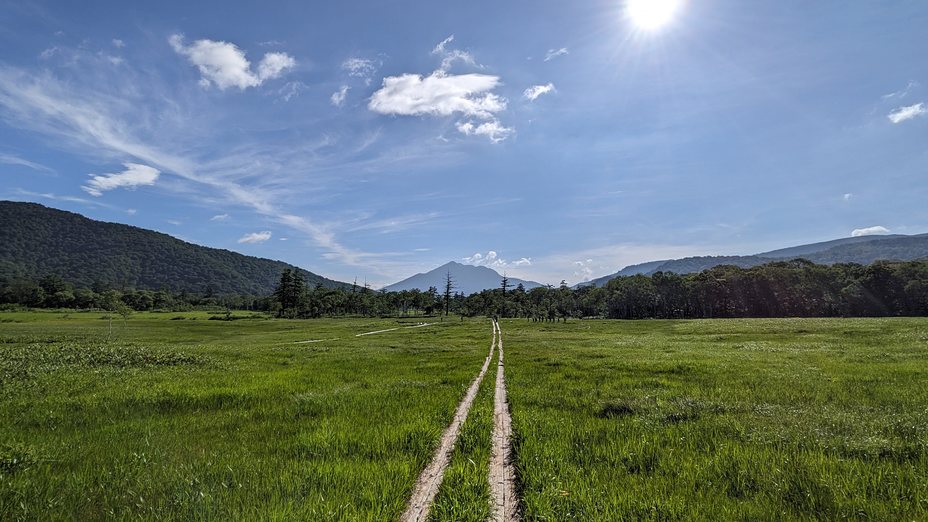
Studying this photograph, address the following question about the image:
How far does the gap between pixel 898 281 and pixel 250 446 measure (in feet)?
566

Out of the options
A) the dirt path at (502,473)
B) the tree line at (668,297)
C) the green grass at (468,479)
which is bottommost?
the dirt path at (502,473)

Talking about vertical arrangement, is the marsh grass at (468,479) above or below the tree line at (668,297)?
below

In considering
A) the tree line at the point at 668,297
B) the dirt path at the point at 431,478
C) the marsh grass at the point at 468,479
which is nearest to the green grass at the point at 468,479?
the marsh grass at the point at 468,479

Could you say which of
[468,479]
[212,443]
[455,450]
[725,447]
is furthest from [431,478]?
[725,447]

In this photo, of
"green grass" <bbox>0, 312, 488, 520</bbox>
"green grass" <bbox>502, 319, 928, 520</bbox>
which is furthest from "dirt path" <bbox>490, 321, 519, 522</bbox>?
"green grass" <bbox>0, 312, 488, 520</bbox>

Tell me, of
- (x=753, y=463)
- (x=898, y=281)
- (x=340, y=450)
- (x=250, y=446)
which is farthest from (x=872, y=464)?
(x=898, y=281)

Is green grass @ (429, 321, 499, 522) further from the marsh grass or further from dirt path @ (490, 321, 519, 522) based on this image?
dirt path @ (490, 321, 519, 522)

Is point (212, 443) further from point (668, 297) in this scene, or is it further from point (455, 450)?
point (668, 297)

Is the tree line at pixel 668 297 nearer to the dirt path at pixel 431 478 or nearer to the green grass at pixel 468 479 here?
the dirt path at pixel 431 478

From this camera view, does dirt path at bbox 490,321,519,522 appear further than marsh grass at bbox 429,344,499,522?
Yes

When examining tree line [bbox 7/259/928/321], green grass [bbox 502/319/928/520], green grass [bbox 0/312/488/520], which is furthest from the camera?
tree line [bbox 7/259/928/321]

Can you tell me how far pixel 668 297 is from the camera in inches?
6093

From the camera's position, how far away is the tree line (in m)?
120

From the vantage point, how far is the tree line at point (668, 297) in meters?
120
